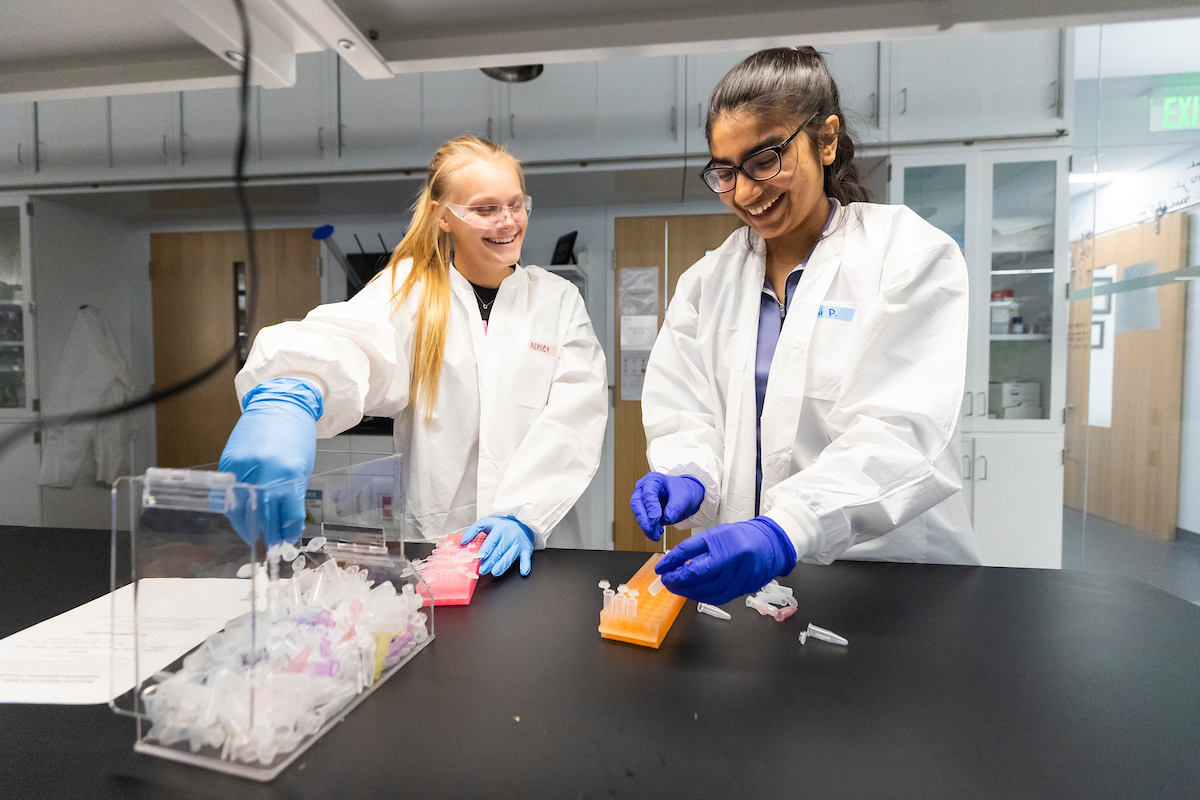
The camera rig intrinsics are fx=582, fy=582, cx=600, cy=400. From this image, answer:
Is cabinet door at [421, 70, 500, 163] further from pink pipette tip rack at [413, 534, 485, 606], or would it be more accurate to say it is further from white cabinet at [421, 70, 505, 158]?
pink pipette tip rack at [413, 534, 485, 606]

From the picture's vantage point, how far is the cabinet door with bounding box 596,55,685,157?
8.34 feet

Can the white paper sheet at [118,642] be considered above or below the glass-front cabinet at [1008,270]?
below

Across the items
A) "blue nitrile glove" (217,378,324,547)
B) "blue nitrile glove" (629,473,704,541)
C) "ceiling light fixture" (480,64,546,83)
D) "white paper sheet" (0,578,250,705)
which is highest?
"ceiling light fixture" (480,64,546,83)

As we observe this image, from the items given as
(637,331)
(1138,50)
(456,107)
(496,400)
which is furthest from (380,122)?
(1138,50)

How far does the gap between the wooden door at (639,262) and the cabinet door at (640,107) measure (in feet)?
2.05

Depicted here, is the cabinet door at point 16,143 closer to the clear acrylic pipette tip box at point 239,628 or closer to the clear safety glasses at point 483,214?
the clear safety glasses at point 483,214

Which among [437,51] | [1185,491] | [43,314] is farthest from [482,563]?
[43,314]

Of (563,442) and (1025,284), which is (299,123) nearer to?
(563,442)

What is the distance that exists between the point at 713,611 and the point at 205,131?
337 cm

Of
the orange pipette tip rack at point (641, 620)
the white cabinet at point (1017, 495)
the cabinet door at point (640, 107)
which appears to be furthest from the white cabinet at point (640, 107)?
the orange pipette tip rack at point (641, 620)

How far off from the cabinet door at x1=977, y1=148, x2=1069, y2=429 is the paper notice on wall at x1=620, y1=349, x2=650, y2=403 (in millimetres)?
1554

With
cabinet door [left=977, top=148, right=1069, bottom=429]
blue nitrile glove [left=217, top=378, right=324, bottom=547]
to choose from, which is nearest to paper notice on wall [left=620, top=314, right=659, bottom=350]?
cabinet door [left=977, top=148, right=1069, bottom=429]

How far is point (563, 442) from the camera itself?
1.29m

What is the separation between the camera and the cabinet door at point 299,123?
2738 mm
